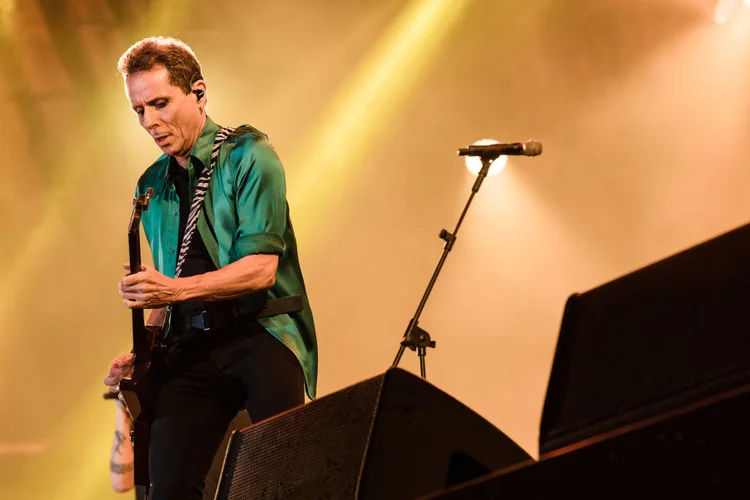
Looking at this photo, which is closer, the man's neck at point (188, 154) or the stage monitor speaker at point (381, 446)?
the stage monitor speaker at point (381, 446)

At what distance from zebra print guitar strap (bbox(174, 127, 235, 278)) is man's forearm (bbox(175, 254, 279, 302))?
8.7 inches

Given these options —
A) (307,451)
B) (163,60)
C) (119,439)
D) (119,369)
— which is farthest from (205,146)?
(307,451)

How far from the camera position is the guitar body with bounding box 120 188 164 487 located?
200 centimetres

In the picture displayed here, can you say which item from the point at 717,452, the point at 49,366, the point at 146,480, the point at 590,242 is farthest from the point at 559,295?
the point at 717,452

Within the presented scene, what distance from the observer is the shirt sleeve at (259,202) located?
2059mm

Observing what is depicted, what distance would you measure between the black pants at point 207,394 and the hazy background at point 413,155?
237 centimetres

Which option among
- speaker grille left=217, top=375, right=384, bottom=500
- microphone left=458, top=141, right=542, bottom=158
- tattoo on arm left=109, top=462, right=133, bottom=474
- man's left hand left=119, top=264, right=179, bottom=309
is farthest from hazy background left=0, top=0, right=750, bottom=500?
speaker grille left=217, top=375, right=384, bottom=500

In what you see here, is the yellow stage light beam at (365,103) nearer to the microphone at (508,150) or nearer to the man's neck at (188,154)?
the microphone at (508,150)

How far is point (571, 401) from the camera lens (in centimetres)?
109

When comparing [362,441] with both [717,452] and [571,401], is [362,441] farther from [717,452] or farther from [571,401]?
[717,452]

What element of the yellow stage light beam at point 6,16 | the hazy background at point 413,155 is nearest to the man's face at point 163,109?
the hazy background at point 413,155

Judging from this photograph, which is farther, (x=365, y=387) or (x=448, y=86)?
(x=448, y=86)

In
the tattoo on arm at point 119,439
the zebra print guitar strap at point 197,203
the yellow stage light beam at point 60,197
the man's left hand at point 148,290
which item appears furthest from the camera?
the yellow stage light beam at point 60,197

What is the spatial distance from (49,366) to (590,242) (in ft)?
9.18
